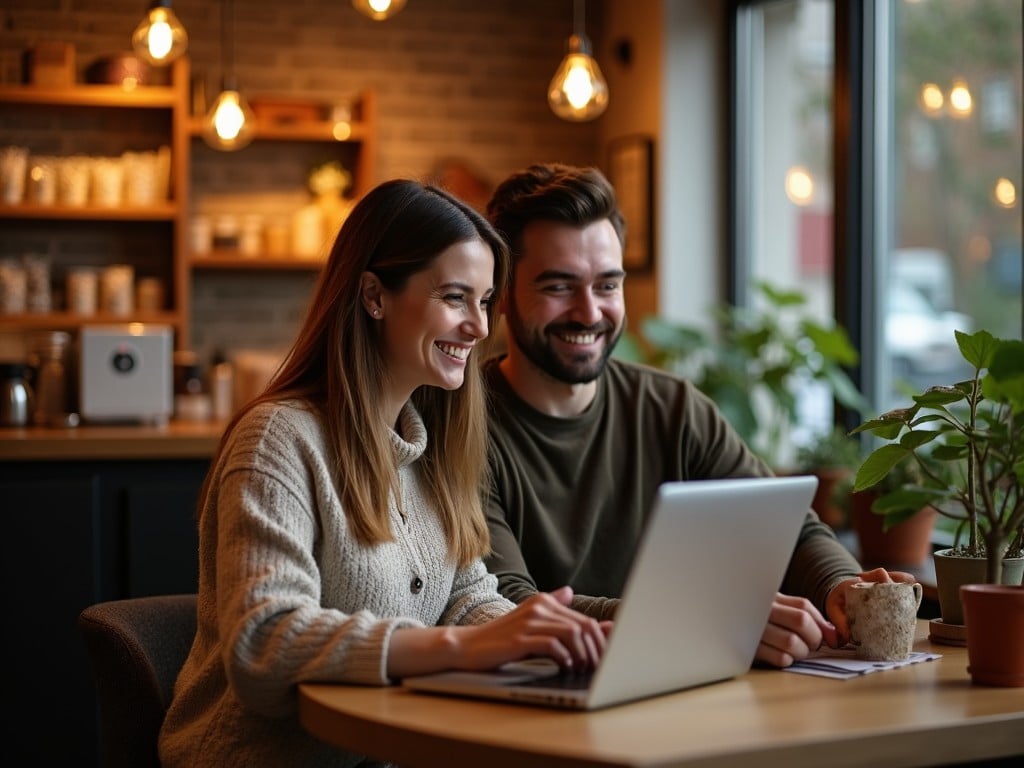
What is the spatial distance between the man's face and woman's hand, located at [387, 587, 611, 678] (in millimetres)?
852

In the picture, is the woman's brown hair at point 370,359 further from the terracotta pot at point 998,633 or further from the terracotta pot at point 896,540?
the terracotta pot at point 896,540

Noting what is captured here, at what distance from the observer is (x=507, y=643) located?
1606 millimetres

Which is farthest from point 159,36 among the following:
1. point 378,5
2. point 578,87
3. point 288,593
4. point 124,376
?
point 288,593

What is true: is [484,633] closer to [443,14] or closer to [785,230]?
[785,230]

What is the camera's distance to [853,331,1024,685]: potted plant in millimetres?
1662

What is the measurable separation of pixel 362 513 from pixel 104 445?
7.52 ft

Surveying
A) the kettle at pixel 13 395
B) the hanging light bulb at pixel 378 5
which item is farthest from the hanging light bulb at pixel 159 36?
the kettle at pixel 13 395

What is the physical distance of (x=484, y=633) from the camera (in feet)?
5.35

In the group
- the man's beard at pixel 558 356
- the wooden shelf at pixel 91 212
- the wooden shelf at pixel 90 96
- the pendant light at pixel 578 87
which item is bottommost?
the man's beard at pixel 558 356

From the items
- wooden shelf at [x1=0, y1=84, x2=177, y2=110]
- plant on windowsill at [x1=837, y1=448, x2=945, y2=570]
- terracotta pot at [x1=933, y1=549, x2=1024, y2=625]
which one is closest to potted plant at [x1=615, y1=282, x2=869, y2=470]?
plant on windowsill at [x1=837, y1=448, x2=945, y2=570]

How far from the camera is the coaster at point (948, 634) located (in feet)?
6.40

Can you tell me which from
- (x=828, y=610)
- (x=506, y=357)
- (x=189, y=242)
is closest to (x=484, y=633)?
(x=828, y=610)

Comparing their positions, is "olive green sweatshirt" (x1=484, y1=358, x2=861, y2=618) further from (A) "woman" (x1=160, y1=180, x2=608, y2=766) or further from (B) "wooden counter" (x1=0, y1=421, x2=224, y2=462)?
(B) "wooden counter" (x1=0, y1=421, x2=224, y2=462)

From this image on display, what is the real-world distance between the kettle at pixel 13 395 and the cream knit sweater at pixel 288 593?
2668mm
